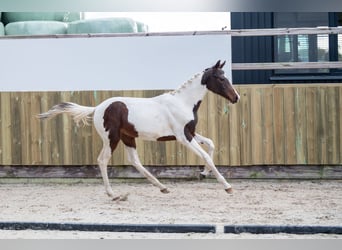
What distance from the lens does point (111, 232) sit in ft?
12.3

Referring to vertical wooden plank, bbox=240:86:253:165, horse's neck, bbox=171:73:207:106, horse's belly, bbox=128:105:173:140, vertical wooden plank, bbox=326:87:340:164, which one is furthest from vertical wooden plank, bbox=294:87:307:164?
horse's belly, bbox=128:105:173:140

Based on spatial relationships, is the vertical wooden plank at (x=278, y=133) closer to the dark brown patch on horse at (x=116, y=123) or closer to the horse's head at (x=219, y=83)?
the horse's head at (x=219, y=83)

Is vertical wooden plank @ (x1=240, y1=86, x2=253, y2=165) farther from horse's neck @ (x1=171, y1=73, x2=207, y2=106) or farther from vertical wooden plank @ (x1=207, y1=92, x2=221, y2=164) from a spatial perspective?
horse's neck @ (x1=171, y1=73, x2=207, y2=106)

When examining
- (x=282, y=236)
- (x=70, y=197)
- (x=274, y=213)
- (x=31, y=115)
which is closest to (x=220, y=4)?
(x=282, y=236)

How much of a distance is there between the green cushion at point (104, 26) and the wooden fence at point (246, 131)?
1.23 m

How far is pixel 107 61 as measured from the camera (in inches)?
275

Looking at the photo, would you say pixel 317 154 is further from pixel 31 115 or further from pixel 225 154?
pixel 31 115

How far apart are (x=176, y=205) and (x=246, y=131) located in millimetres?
2114

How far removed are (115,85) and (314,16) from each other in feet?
11.0

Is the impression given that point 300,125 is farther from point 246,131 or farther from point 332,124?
point 246,131

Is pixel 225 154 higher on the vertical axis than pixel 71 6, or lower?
lower

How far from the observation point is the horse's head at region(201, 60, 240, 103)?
17.5 ft

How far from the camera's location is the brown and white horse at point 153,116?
17.6 ft

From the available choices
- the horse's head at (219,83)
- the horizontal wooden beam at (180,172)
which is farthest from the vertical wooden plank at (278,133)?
the horse's head at (219,83)
